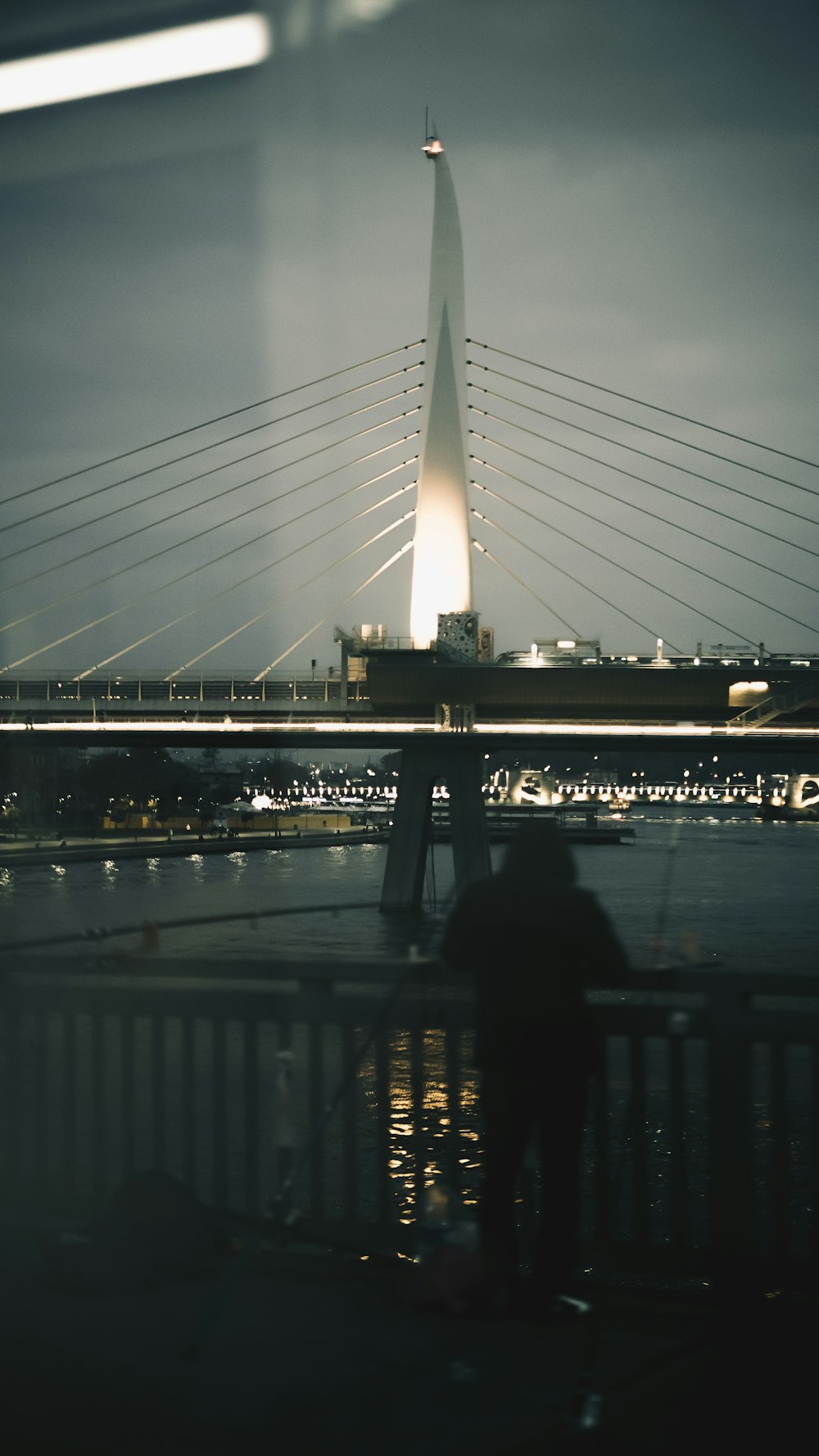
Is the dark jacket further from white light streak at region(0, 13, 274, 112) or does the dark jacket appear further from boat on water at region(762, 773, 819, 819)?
boat on water at region(762, 773, 819, 819)

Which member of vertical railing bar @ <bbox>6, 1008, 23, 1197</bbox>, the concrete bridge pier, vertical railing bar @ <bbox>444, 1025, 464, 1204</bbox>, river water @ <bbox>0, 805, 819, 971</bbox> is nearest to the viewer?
vertical railing bar @ <bbox>444, 1025, 464, 1204</bbox>

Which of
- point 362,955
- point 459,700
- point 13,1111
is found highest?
point 459,700

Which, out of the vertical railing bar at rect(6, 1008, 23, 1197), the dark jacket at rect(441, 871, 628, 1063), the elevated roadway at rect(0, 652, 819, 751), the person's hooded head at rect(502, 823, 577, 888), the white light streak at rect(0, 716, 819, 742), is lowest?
the vertical railing bar at rect(6, 1008, 23, 1197)

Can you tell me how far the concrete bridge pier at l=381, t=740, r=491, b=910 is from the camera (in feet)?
172

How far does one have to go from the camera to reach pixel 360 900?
59.8 meters

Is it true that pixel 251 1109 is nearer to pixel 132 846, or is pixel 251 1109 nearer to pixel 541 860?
pixel 541 860

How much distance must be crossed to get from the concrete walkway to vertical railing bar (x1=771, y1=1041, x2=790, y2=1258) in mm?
206

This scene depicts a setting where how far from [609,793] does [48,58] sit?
37251 millimetres

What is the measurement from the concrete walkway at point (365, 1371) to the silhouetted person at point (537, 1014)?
11.8 inches

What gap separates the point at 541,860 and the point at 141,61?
3.29m

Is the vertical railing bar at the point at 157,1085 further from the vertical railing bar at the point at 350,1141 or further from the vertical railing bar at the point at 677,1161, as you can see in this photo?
the vertical railing bar at the point at 677,1161

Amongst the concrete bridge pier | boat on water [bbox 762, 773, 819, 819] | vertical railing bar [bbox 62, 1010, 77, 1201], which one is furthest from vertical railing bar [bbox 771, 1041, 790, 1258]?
boat on water [bbox 762, 773, 819, 819]

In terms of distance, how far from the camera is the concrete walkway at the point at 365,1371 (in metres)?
3.38

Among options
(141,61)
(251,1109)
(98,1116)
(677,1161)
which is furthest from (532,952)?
(141,61)
